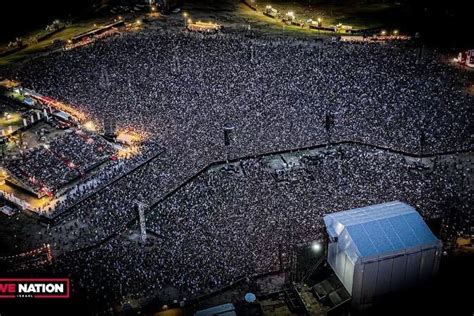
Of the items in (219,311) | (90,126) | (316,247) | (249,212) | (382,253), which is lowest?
(219,311)

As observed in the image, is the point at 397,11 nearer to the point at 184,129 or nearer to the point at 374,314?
the point at 184,129

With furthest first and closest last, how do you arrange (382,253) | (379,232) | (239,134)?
(239,134) < (379,232) < (382,253)

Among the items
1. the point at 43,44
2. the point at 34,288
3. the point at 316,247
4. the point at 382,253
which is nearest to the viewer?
the point at 382,253

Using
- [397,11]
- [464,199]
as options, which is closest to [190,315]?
[464,199]

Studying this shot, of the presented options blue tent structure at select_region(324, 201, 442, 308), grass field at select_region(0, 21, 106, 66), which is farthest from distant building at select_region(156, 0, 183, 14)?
blue tent structure at select_region(324, 201, 442, 308)

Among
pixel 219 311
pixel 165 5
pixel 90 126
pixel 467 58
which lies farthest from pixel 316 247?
pixel 165 5

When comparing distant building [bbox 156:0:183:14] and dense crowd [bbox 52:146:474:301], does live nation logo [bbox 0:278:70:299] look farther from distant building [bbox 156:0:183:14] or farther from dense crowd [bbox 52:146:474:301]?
distant building [bbox 156:0:183:14]

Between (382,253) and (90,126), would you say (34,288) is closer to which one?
(382,253)

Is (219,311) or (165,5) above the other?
(165,5)
